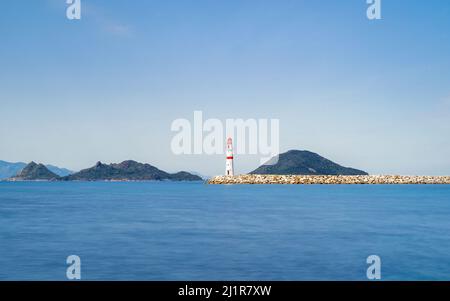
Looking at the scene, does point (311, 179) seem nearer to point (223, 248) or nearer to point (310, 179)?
point (310, 179)

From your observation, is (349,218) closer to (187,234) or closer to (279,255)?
(187,234)

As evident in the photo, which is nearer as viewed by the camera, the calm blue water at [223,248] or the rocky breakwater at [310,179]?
the calm blue water at [223,248]

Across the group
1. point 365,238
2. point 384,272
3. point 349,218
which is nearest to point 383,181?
point 349,218

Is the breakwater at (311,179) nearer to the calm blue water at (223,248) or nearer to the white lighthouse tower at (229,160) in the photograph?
the white lighthouse tower at (229,160)

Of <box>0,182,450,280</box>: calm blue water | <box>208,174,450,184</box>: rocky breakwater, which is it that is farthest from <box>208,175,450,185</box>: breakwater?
<box>0,182,450,280</box>: calm blue water

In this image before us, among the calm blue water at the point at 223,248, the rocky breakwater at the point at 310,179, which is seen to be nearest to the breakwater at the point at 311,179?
the rocky breakwater at the point at 310,179

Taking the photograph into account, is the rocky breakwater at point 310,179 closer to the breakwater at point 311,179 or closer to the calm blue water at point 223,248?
the breakwater at point 311,179

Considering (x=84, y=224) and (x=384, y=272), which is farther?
(x=84, y=224)

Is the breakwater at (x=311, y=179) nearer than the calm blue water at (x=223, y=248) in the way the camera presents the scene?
No

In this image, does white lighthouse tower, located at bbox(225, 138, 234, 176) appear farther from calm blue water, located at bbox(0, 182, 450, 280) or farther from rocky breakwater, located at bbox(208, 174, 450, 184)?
calm blue water, located at bbox(0, 182, 450, 280)

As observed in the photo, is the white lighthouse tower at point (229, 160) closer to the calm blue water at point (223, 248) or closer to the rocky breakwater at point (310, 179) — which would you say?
the rocky breakwater at point (310, 179)

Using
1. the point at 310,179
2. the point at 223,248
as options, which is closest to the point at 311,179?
the point at 310,179
